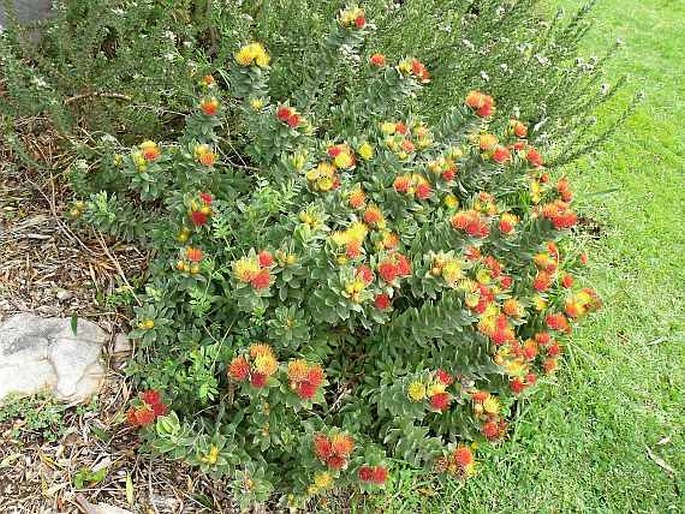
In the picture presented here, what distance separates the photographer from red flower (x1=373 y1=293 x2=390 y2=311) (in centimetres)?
207

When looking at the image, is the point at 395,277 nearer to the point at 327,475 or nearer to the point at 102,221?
the point at 327,475

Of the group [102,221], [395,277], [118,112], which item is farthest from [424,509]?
[118,112]

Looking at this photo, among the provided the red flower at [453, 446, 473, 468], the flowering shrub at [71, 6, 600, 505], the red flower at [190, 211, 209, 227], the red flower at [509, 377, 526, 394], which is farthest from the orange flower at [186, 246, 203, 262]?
the red flower at [509, 377, 526, 394]

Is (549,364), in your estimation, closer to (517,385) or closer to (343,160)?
(517,385)

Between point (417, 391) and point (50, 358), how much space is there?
3.74 feet

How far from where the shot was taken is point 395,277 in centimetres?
202

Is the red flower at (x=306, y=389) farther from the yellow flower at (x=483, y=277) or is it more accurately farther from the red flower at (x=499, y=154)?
the red flower at (x=499, y=154)

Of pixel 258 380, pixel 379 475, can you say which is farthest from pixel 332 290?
pixel 379 475

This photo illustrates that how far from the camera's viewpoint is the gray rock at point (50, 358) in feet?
6.99

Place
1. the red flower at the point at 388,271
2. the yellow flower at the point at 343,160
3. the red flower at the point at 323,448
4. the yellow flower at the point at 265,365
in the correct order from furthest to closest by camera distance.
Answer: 1. the yellow flower at the point at 343,160
2. the red flower at the point at 388,271
3. the red flower at the point at 323,448
4. the yellow flower at the point at 265,365

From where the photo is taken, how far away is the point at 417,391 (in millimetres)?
1950

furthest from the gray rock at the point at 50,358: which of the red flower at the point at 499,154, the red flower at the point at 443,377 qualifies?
the red flower at the point at 499,154

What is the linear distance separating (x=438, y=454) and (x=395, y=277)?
0.61 m

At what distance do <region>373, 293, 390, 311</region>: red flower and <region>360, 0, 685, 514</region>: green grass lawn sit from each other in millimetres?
632
